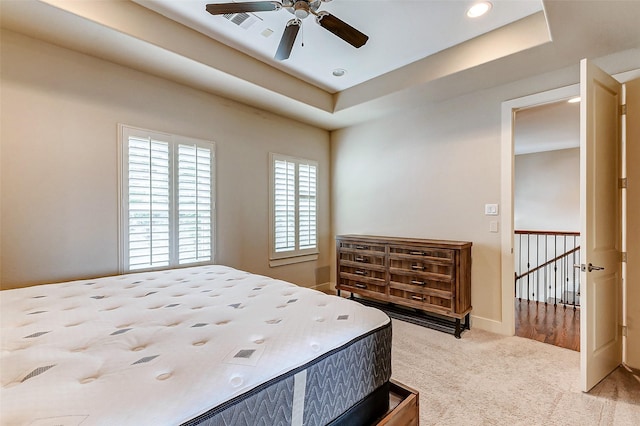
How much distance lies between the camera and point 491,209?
316 centimetres

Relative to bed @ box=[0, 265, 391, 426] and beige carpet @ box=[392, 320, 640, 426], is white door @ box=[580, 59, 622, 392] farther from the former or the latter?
bed @ box=[0, 265, 391, 426]

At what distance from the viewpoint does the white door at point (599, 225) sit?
2.06 meters

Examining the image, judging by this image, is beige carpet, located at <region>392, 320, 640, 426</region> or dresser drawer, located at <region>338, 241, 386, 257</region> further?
dresser drawer, located at <region>338, 241, 386, 257</region>

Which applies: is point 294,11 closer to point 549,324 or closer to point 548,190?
point 549,324

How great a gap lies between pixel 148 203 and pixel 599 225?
4.00 metres

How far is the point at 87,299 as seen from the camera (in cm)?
175

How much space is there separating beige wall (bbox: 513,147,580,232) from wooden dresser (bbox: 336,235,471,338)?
493 centimetres

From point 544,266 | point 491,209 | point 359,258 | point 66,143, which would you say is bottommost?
point 544,266

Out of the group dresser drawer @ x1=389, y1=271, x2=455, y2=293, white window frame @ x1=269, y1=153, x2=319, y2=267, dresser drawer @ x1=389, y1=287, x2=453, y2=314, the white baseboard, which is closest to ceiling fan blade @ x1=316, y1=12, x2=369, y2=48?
white window frame @ x1=269, y1=153, x2=319, y2=267

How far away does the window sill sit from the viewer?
403 cm

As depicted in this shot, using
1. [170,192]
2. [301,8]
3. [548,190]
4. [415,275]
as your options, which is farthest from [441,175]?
[548,190]

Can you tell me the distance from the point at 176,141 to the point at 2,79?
1.30m

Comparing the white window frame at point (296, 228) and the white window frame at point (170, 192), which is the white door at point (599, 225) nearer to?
the white window frame at point (296, 228)

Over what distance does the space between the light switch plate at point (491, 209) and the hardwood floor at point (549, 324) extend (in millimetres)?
1342
